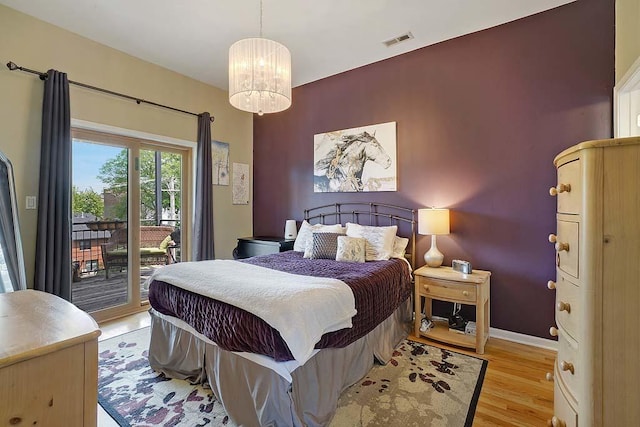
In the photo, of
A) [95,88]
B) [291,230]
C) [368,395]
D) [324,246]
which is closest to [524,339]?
[368,395]

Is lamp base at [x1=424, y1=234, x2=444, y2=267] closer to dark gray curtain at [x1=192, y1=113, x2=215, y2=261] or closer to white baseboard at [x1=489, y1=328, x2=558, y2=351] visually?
white baseboard at [x1=489, y1=328, x2=558, y2=351]

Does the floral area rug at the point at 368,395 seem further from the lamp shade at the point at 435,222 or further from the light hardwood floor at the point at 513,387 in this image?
the lamp shade at the point at 435,222

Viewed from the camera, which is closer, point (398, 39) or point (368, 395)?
point (368, 395)

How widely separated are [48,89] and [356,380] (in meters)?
3.72

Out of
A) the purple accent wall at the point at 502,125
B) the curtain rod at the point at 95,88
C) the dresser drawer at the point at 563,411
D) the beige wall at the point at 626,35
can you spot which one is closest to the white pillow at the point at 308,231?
the purple accent wall at the point at 502,125

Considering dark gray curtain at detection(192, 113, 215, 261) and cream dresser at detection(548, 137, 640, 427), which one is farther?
dark gray curtain at detection(192, 113, 215, 261)

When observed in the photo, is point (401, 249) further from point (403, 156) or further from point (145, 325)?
point (145, 325)

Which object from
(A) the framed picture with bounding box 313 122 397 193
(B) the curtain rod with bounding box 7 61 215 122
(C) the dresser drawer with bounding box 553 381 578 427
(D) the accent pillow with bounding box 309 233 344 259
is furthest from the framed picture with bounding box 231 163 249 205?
(C) the dresser drawer with bounding box 553 381 578 427

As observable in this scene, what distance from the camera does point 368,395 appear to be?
1.98 m

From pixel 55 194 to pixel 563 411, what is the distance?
397 cm

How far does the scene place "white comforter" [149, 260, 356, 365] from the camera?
5.08ft

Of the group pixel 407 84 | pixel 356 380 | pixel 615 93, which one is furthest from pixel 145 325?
pixel 615 93

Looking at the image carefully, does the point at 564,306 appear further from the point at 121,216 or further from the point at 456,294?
the point at 121,216

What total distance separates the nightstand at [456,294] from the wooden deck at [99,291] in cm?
337
